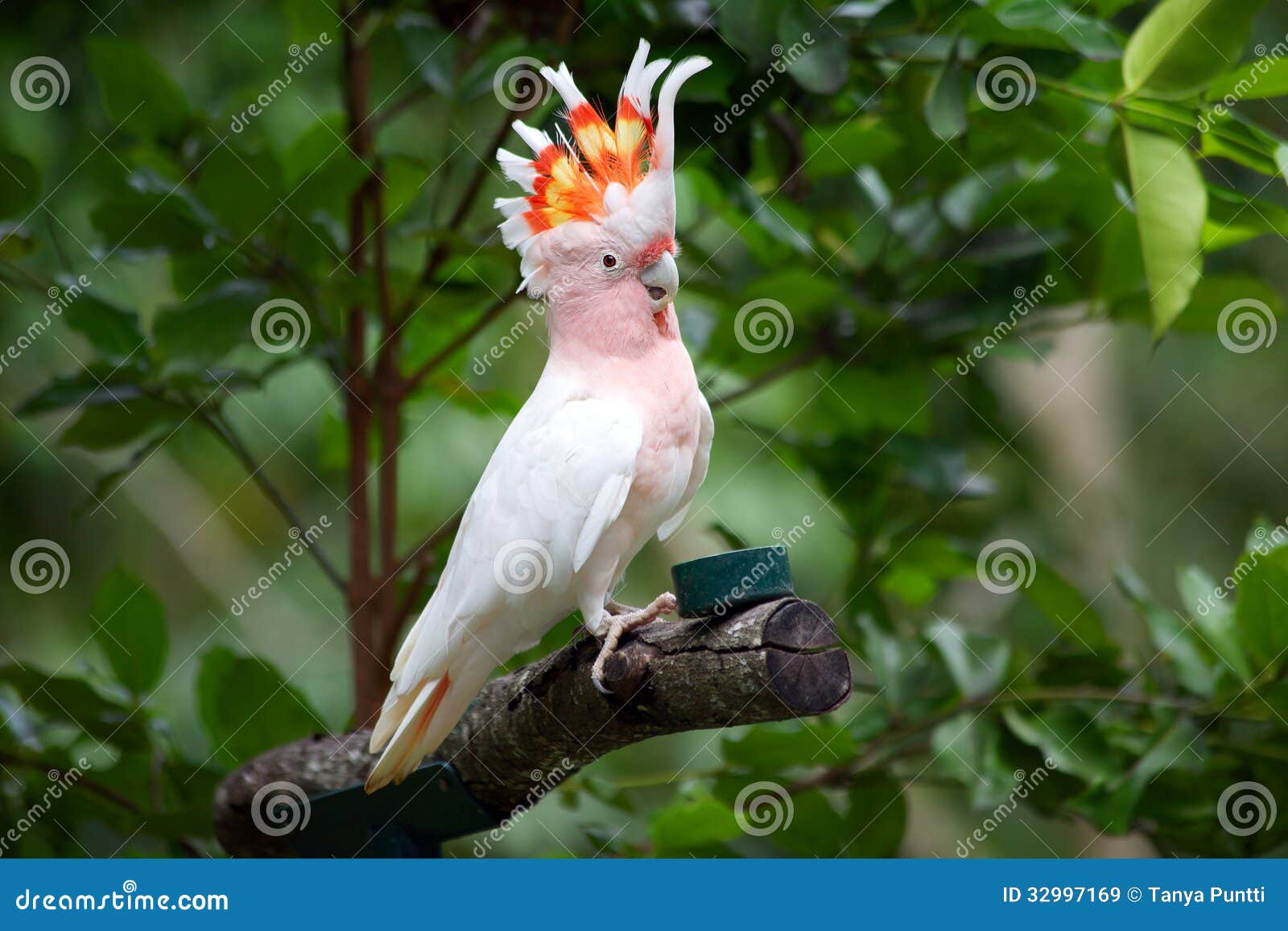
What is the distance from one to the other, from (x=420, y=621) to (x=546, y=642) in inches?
18.0

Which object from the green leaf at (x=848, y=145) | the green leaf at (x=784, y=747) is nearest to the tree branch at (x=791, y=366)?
the green leaf at (x=848, y=145)

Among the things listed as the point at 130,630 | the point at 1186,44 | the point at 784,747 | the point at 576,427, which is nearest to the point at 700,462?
the point at 576,427

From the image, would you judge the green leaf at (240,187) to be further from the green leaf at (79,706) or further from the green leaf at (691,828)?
the green leaf at (691,828)

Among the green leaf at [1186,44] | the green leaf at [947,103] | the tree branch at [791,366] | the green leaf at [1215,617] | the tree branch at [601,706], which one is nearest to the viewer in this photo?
the tree branch at [601,706]

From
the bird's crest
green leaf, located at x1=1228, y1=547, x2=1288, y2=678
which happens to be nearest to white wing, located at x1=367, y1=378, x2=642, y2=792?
the bird's crest

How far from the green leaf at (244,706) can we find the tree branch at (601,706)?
221 mm

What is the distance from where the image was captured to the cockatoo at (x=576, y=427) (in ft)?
4.92

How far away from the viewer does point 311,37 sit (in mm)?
2461

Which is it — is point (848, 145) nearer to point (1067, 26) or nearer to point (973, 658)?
point (1067, 26)

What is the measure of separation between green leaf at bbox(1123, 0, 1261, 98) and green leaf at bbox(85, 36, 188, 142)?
181cm

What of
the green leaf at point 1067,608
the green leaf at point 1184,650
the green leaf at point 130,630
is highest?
the green leaf at point 1184,650

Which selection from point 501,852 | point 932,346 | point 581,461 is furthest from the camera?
point 501,852

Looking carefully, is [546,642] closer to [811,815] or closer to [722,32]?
[811,815]

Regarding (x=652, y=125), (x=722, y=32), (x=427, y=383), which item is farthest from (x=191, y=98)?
(x=652, y=125)
